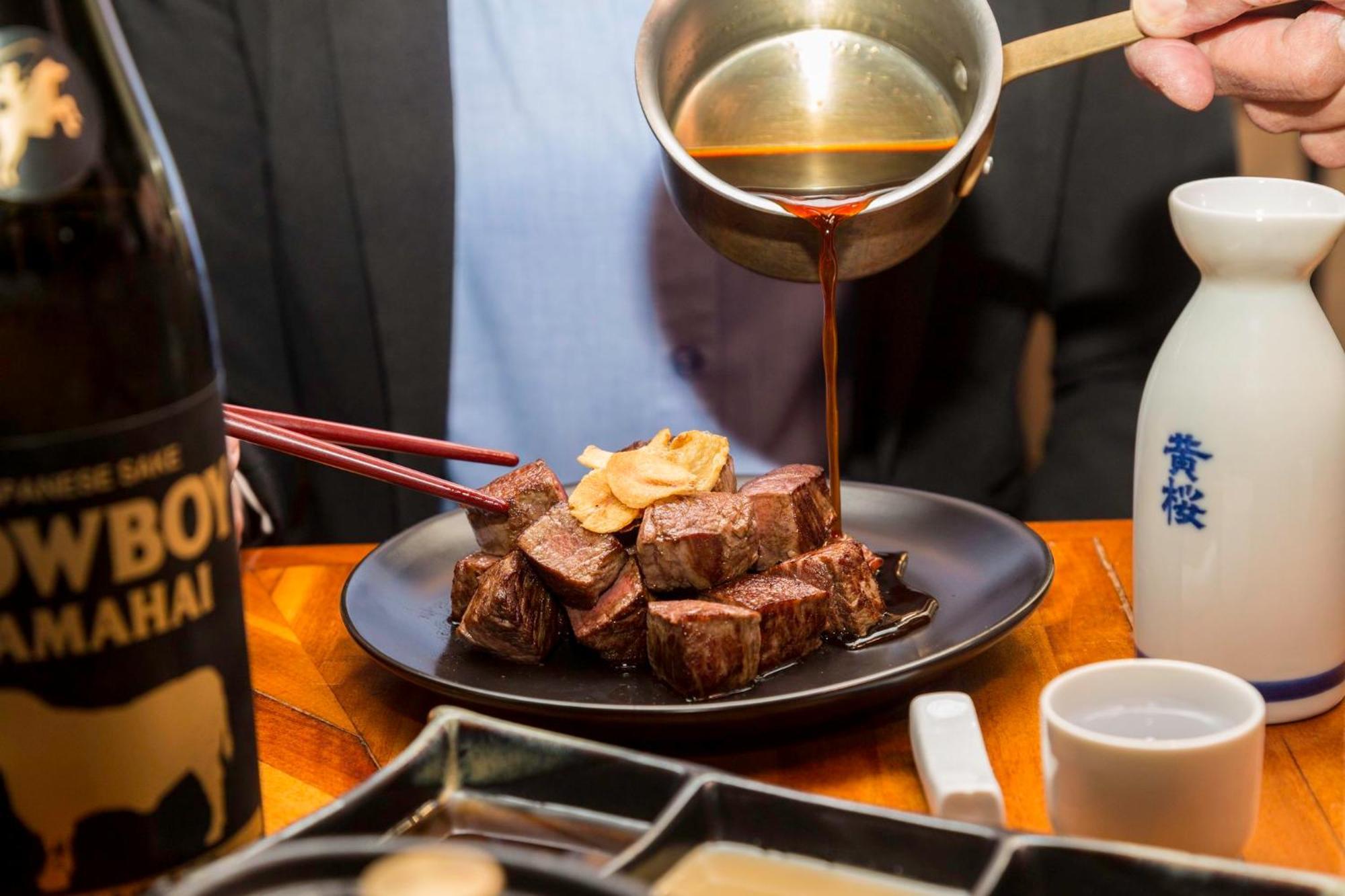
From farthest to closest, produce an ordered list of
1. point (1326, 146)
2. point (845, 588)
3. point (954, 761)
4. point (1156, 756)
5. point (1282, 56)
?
point (1326, 146) < point (1282, 56) < point (845, 588) < point (954, 761) < point (1156, 756)

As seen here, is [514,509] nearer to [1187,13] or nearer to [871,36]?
[871,36]

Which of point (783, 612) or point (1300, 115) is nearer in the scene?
point (783, 612)

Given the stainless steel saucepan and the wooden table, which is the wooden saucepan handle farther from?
the wooden table

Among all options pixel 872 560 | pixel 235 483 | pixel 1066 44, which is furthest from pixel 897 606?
pixel 235 483

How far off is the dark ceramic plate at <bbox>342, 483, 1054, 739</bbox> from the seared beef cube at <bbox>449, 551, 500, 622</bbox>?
1.0 inches

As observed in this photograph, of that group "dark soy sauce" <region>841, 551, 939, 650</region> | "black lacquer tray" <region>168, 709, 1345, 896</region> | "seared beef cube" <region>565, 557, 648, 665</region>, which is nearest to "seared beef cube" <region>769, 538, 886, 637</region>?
"dark soy sauce" <region>841, 551, 939, 650</region>

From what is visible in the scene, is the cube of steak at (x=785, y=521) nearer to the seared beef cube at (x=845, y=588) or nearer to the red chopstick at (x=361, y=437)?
the seared beef cube at (x=845, y=588)

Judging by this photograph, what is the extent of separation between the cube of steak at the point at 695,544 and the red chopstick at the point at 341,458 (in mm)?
186

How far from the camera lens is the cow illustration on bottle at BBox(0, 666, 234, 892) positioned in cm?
62

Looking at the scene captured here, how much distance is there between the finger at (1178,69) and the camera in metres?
1.33

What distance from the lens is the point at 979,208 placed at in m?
2.17

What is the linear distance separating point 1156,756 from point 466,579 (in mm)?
642

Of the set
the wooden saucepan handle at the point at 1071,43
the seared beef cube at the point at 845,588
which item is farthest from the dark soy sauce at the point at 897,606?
the wooden saucepan handle at the point at 1071,43

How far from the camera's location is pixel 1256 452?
0.92 metres
